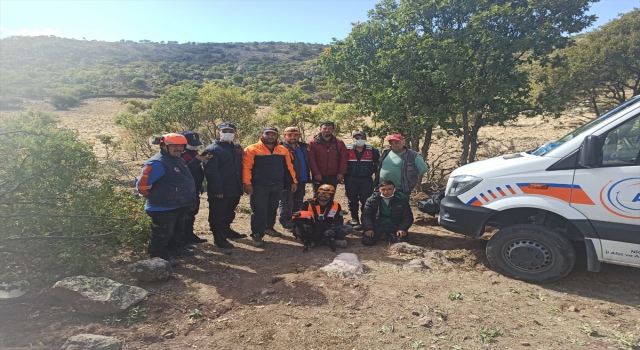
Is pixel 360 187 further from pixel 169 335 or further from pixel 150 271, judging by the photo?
pixel 169 335

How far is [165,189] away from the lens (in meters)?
4.39

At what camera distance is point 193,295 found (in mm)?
3881

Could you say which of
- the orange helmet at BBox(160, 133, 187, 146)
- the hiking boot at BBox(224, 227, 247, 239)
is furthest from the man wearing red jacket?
the orange helmet at BBox(160, 133, 187, 146)

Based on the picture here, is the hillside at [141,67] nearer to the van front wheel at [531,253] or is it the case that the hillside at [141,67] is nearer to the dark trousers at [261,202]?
the dark trousers at [261,202]

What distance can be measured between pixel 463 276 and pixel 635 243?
167 cm

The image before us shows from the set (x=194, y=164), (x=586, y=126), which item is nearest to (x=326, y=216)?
(x=194, y=164)

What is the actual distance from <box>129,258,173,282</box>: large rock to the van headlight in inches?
140

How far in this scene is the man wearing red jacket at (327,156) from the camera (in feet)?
20.1

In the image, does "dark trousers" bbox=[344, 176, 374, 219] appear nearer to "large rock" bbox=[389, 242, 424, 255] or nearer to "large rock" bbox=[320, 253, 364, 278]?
"large rock" bbox=[389, 242, 424, 255]

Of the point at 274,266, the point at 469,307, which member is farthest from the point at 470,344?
the point at 274,266

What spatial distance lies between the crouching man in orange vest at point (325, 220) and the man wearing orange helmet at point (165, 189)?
1747 mm

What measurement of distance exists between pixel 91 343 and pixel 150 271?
1215 millimetres

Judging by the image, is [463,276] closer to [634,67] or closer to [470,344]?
[470,344]

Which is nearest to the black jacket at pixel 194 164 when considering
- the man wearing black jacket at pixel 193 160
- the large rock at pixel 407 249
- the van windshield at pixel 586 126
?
the man wearing black jacket at pixel 193 160
